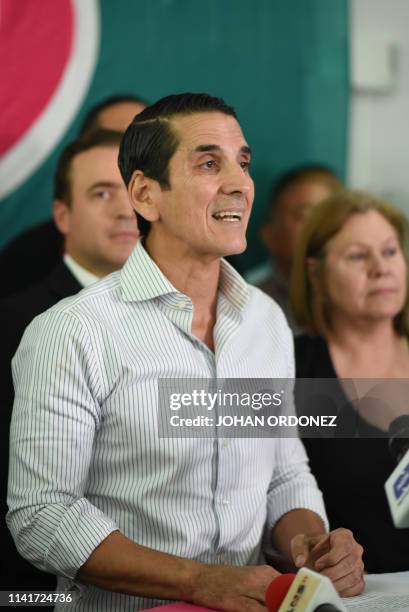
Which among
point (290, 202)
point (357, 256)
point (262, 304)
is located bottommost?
point (262, 304)

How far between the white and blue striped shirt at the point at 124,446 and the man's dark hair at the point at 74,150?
30.9 inches

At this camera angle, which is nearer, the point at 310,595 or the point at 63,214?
the point at 310,595

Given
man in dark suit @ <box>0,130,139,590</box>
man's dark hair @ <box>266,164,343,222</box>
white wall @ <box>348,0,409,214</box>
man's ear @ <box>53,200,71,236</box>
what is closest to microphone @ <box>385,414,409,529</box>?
man in dark suit @ <box>0,130,139,590</box>

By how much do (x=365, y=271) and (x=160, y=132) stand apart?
1030mm

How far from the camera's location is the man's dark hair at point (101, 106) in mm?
2852

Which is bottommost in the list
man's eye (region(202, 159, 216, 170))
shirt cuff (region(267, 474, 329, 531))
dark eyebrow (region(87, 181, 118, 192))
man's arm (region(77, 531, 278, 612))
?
man's arm (region(77, 531, 278, 612))

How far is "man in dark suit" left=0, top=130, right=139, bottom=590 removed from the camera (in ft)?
6.52

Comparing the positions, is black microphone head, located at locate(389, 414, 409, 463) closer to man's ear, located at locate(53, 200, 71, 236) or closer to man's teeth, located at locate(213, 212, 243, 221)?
man's teeth, located at locate(213, 212, 243, 221)

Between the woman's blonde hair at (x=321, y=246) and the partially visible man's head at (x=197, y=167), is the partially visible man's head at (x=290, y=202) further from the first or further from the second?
the partially visible man's head at (x=197, y=167)

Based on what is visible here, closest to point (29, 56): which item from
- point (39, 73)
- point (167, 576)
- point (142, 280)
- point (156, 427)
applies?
point (39, 73)

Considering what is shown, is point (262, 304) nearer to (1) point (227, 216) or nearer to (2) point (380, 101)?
(1) point (227, 216)

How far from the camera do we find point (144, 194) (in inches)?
62.6

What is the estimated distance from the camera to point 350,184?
3473mm

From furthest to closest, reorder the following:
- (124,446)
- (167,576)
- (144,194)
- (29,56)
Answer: (29,56) < (144,194) < (124,446) < (167,576)
